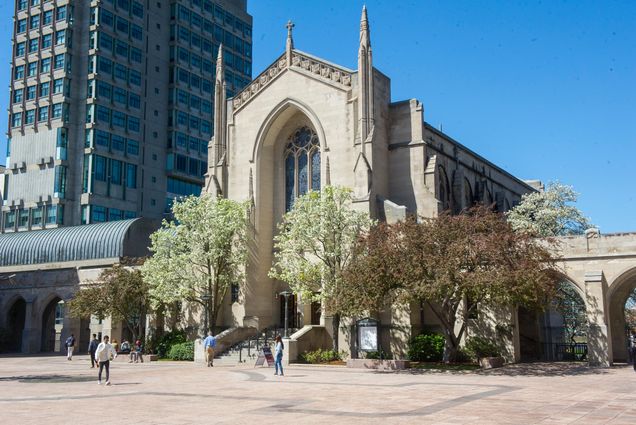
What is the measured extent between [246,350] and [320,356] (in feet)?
20.5

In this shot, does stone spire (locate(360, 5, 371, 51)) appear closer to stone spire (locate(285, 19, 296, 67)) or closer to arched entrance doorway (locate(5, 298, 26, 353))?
stone spire (locate(285, 19, 296, 67))

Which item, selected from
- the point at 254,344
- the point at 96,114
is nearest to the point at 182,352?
the point at 254,344

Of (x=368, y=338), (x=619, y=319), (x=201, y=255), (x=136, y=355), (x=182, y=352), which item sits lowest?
(x=136, y=355)

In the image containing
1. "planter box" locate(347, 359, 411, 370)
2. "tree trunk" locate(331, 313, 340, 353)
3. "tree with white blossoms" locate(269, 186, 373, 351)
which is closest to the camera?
"planter box" locate(347, 359, 411, 370)

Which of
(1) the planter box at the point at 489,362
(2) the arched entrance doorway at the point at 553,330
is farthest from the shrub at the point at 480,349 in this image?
(2) the arched entrance doorway at the point at 553,330

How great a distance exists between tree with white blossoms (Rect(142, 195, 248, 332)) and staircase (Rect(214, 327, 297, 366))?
2.71m

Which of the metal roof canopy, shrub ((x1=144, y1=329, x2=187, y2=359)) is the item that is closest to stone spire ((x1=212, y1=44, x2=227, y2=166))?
shrub ((x1=144, y1=329, x2=187, y2=359))

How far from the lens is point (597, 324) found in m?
34.2

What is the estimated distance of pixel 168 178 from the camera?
306 ft

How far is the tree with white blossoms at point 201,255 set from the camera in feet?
139

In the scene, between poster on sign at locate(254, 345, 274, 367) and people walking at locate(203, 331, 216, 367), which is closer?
poster on sign at locate(254, 345, 274, 367)

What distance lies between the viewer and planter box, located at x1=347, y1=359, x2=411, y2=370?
31.6 metres

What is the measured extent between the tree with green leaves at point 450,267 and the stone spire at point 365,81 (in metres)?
10.9

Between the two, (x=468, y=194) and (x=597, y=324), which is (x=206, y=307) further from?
(x=468, y=194)
